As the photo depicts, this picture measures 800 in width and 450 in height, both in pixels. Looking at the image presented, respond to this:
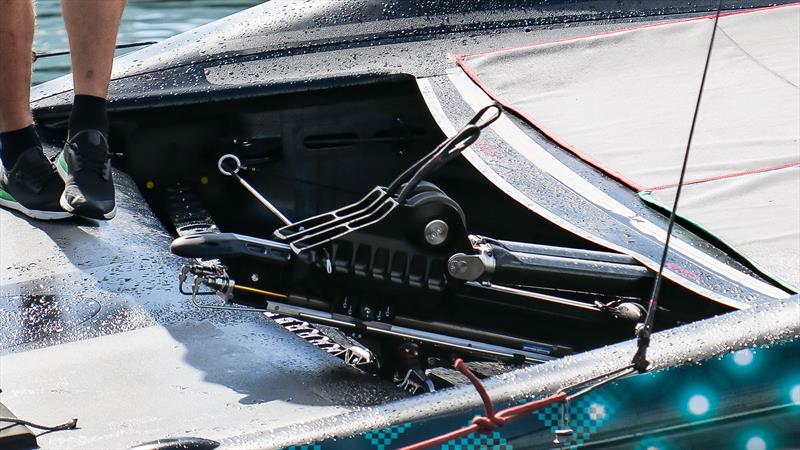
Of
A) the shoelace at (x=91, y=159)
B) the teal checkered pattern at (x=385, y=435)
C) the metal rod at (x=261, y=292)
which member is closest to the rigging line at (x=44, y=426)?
the metal rod at (x=261, y=292)

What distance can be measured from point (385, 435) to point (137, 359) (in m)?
0.57

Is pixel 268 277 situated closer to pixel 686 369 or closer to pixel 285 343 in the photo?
pixel 285 343

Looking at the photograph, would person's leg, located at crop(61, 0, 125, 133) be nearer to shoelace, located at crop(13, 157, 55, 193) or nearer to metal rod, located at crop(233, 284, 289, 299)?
shoelace, located at crop(13, 157, 55, 193)

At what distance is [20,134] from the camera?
2.35 metres

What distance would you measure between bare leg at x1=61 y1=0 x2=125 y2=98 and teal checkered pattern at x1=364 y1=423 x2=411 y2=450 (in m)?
1.16

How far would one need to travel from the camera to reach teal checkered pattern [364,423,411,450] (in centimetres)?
145

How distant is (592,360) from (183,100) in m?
1.38

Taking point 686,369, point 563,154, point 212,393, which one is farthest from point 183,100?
point 686,369

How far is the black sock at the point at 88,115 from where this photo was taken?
2.29 meters

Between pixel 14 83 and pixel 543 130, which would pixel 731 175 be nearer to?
pixel 543 130

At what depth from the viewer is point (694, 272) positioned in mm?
1832

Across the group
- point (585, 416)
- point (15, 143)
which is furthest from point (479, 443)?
point (15, 143)

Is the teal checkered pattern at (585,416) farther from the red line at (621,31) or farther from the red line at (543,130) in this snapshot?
the red line at (621,31)

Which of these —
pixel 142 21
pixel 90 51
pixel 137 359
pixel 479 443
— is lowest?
pixel 137 359
